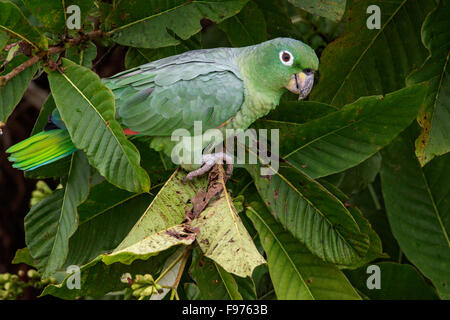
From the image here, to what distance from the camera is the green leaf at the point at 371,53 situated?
6.38 ft

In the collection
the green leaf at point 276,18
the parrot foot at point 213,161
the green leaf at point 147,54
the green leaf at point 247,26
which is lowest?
the parrot foot at point 213,161

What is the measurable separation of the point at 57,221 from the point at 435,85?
1.37 m

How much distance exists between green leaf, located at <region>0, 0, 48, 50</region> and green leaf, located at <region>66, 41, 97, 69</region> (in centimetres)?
28

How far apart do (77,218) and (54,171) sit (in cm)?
23

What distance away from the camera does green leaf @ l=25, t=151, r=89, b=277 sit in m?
1.75

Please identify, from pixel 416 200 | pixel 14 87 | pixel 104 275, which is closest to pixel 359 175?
pixel 416 200

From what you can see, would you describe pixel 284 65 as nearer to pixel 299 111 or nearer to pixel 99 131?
pixel 299 111

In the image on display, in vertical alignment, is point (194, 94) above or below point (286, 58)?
below

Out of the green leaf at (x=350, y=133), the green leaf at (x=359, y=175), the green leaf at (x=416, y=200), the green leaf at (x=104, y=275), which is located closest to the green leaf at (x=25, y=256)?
the green leaf at (x=104, y=275)

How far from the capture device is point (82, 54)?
73.2 inches

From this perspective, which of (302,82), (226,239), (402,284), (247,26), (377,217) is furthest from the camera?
(377,217)

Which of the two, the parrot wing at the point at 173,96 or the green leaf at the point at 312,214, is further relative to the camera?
the parrot wing at the point at 173,96

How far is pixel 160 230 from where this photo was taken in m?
1.51

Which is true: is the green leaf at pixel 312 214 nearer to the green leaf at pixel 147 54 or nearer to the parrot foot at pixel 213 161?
the parrot foot at pixel 213 161
